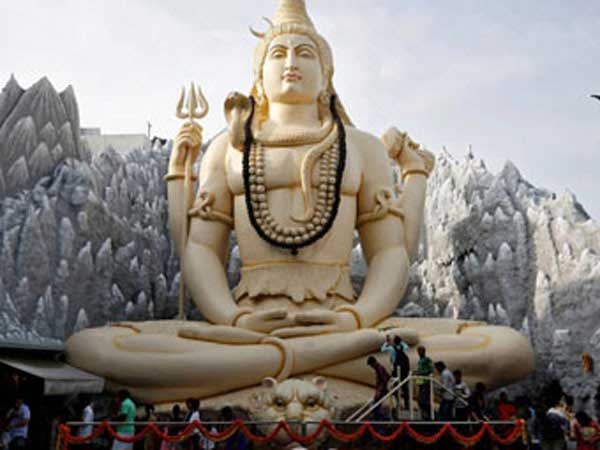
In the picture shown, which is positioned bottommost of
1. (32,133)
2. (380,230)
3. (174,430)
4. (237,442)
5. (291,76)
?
(237,442)

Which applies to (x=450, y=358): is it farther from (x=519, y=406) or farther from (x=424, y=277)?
(x=424, y=277)

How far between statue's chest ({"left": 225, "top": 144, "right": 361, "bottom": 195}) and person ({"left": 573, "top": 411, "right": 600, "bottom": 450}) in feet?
15.0

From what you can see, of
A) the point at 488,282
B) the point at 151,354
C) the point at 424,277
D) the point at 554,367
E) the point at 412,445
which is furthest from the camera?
the point at 424,277

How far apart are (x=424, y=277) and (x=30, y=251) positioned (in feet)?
22.0

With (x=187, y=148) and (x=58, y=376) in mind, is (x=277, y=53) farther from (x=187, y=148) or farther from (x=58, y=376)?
(x=58, y=376)

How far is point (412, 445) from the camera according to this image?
6.80 meters

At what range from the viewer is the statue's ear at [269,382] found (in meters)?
8.24

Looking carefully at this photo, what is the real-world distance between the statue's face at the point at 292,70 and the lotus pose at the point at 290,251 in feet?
0.06

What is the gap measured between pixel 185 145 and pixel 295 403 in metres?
4.25

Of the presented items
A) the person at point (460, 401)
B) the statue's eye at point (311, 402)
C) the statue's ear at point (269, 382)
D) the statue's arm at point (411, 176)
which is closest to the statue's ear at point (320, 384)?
the statue's eye at point (311, 402)

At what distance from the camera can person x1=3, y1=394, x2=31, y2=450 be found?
657 centimetres

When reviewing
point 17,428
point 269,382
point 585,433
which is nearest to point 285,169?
point 269,382

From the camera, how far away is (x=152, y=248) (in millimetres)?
13055

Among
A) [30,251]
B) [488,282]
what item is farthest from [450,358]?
[30,251]
